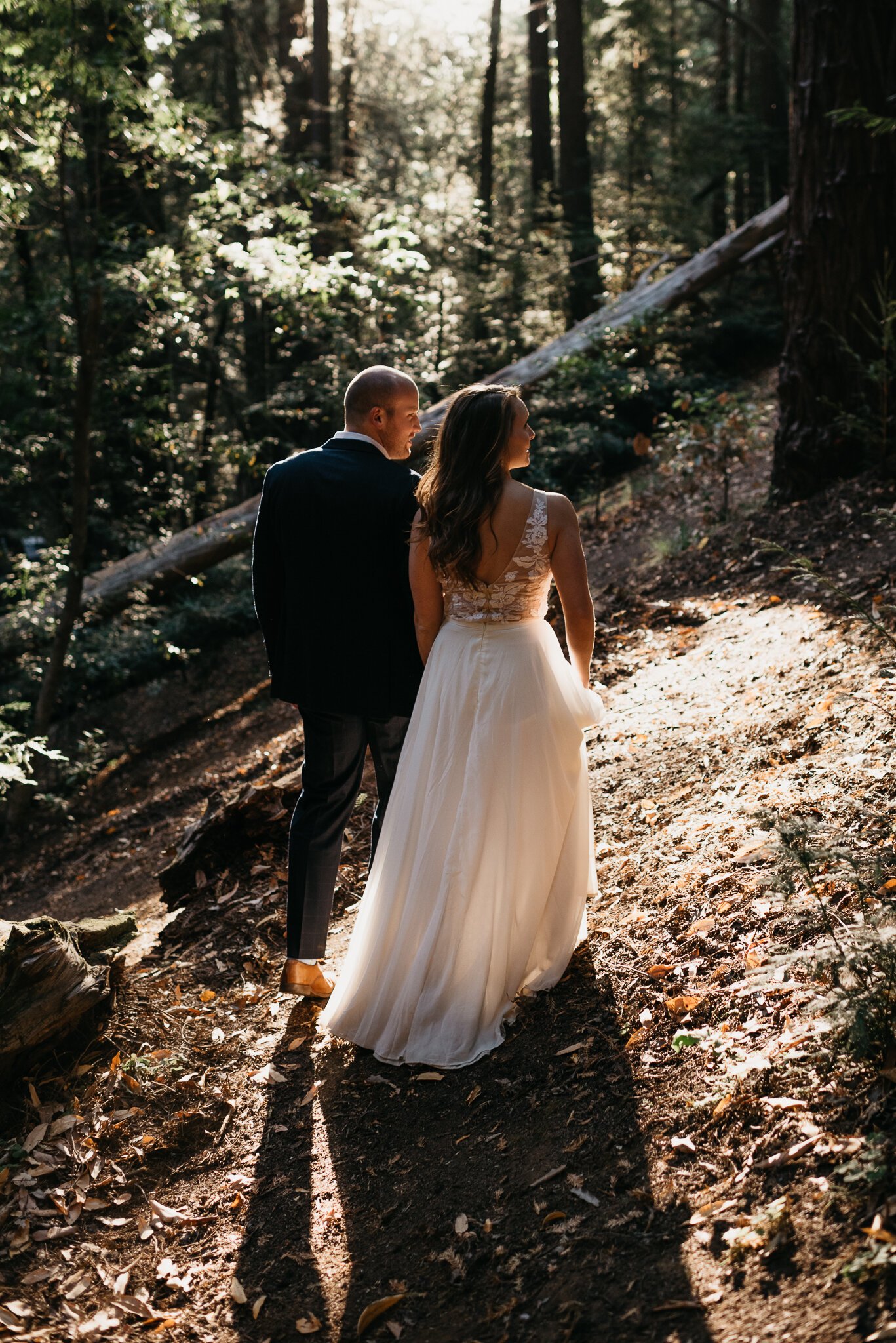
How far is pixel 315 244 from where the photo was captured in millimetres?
15094

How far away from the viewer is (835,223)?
779 cm

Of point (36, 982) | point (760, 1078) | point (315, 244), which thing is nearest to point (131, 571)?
point (315, 244)

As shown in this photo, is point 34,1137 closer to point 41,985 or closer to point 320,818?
point 41,985

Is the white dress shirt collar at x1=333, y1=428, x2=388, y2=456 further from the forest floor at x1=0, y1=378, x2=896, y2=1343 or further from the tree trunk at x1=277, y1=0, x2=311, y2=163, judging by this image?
the tree trunk at x1=277, y1=0, x2=311, y2=163

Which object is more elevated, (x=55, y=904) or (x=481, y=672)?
(x=481, y=672)

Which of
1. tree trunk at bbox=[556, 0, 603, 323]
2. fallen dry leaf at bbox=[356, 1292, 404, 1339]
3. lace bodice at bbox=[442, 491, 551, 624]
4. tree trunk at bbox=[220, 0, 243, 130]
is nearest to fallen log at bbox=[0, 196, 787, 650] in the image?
tree trunk at bbox=[556, 0, 603, 323]

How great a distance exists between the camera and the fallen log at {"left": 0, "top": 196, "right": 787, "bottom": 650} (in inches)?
425

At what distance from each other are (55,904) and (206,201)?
629 centimetres

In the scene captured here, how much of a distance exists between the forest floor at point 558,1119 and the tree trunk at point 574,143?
513 inches

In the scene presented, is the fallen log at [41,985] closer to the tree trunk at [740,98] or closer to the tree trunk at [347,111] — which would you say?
the tree trunk at [347,111]

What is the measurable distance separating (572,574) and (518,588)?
0.20 m

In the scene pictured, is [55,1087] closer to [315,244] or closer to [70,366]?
[70,366]

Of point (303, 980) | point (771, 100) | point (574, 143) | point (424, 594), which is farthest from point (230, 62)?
point (303, 980)

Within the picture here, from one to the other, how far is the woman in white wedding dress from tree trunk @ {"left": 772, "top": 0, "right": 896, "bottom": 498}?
487cm
